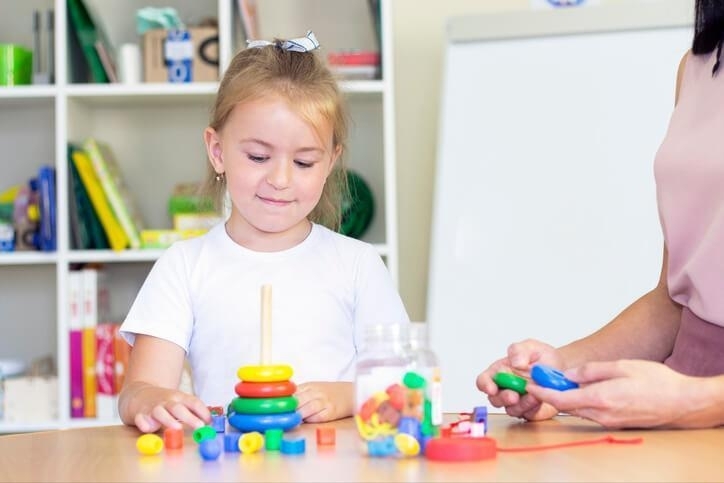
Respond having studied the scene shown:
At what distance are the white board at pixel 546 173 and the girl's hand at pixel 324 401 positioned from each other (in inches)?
51.8

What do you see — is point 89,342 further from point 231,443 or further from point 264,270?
point 231,443

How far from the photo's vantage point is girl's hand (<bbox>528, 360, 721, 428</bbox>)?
113 cm

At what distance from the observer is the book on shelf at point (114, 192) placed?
2.95 m

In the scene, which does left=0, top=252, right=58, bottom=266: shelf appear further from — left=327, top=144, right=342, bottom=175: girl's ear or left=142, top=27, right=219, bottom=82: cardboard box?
left=327, top=144, right=342, bottom=175: girl's ear

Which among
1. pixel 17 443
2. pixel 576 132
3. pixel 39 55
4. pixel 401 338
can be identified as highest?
pixel 39 55

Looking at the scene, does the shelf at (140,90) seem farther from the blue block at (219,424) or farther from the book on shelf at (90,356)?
the blue block at (219,424)

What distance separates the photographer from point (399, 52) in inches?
124

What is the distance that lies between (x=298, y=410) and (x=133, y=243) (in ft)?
5.76

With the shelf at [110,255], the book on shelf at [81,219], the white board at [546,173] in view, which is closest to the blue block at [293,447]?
the white board at [546,173]

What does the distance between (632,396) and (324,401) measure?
389mm

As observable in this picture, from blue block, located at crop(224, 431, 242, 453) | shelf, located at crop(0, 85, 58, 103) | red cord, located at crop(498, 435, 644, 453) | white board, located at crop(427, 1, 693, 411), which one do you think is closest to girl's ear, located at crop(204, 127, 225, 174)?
blue block, located at crop(224, 431, 242, 453)

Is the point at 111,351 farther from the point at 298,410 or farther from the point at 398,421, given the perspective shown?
the point at 398,421

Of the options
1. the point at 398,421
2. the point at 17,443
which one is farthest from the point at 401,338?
the point at 17,443

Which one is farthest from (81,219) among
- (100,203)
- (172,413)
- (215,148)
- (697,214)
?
(697,214)
